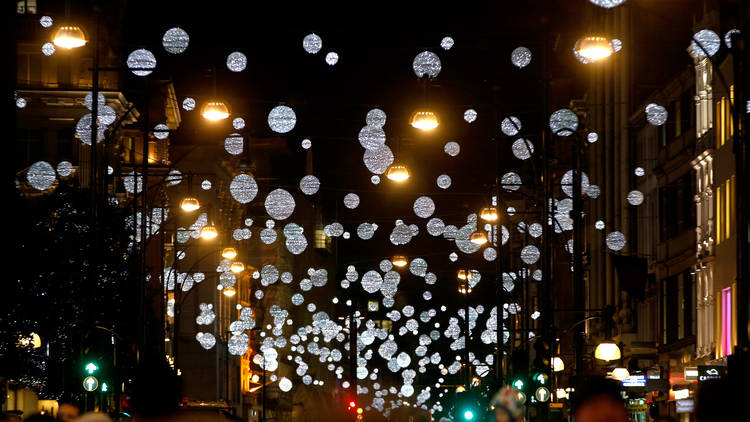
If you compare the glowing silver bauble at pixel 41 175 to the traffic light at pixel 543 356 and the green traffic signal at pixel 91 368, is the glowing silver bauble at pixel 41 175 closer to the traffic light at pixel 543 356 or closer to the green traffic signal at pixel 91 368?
the green traffic signal at pixel 91 368

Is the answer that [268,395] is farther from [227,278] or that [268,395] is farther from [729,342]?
[729,342]

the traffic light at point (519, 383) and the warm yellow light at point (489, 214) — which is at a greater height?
the warm yellow light at point (489, 214)

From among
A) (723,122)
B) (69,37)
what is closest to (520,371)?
(723,122)

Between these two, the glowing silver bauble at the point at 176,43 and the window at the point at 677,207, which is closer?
the glowing silver bauble at the point at 176,43

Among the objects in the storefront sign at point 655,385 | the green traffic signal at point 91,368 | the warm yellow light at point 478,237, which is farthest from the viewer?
the storefront sign at point 655,385

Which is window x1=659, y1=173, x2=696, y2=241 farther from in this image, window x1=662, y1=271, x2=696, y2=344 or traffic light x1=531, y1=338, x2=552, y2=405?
traffic light x1=531, y1=338, x2=552, y2=405

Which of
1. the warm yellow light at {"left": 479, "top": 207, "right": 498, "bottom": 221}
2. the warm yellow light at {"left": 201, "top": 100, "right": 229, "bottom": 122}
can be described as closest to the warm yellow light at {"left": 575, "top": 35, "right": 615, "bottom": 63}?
the warm yellow light at {"left": 201, "top": 100, "right": 229, "bottom": 122}

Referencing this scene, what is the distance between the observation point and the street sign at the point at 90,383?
29719 mm

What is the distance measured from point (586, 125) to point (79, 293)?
117 ft

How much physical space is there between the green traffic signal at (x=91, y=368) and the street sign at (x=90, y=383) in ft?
0.83

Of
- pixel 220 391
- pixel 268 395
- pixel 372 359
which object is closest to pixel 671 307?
pixel 220 391

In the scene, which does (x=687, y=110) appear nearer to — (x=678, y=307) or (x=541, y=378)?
(x=678, y=307)

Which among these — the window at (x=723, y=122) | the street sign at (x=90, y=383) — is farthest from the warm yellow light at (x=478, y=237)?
the street sign at (x=90, y=383)

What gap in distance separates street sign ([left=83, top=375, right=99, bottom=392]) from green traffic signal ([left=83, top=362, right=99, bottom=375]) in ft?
0.83
